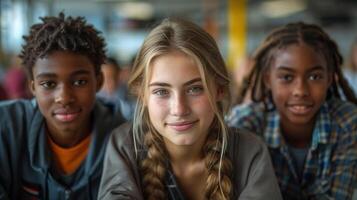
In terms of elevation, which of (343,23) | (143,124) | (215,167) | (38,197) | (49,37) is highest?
(343,23)

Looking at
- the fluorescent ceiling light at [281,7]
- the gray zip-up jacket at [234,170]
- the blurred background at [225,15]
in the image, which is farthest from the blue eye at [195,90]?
the fluorescent ceiling light at [281,7]

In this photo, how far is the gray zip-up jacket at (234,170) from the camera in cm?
120

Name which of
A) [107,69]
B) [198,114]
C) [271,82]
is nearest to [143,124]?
[198,114]

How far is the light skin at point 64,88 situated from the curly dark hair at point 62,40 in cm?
2

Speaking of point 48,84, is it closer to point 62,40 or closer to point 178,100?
point 62,40

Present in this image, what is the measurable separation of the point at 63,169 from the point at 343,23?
38.5ft

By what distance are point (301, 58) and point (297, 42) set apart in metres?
0.08

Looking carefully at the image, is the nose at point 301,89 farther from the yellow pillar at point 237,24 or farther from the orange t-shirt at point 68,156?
the yellow pillar at point 237,24

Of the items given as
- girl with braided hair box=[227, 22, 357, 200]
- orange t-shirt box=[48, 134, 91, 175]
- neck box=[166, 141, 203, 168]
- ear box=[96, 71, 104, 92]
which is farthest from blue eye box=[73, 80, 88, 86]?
girl with braided hair box=[227, 22, 357, 200]

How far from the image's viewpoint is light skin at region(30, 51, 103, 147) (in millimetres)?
1354

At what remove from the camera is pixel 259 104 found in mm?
1771

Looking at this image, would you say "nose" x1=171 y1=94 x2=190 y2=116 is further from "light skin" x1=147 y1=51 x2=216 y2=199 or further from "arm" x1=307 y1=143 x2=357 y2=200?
"arm" x1=307 y1=143 x2=357 y2=200

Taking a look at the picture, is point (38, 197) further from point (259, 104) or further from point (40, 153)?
point (259, 104)

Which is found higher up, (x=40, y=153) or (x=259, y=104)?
(x=259, y=104)
